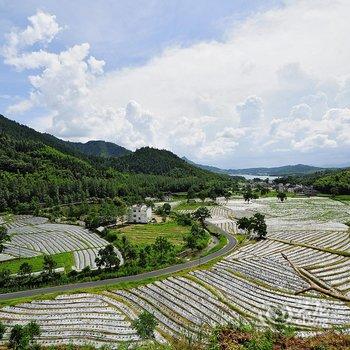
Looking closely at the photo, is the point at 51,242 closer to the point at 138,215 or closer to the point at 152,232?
the point at 152,232

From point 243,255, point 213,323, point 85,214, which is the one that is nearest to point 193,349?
point 213,323

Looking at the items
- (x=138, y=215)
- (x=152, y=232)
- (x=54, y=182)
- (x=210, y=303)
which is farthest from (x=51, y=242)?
(x=54, y=182)

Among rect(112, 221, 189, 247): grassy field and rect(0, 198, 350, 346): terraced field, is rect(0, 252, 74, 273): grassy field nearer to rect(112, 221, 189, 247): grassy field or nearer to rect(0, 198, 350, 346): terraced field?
rect(112, 221, 189, 247): grassy field

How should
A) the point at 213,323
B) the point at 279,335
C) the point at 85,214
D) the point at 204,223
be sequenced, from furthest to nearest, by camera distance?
1. the point at 85,214
2. the point at 204,223
3. the point at 213,323
4. the point at 279,335

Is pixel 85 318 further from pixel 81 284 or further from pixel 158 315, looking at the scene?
pixel 81 284

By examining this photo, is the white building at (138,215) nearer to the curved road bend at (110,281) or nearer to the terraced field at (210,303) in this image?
the curved road bend at (110,281)

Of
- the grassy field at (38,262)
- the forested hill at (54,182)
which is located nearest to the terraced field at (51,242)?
the grassy field at (38,262)

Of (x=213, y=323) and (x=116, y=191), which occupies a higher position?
(x=116, y=191)

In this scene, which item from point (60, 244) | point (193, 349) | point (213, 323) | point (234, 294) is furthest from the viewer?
point (60, 244)
